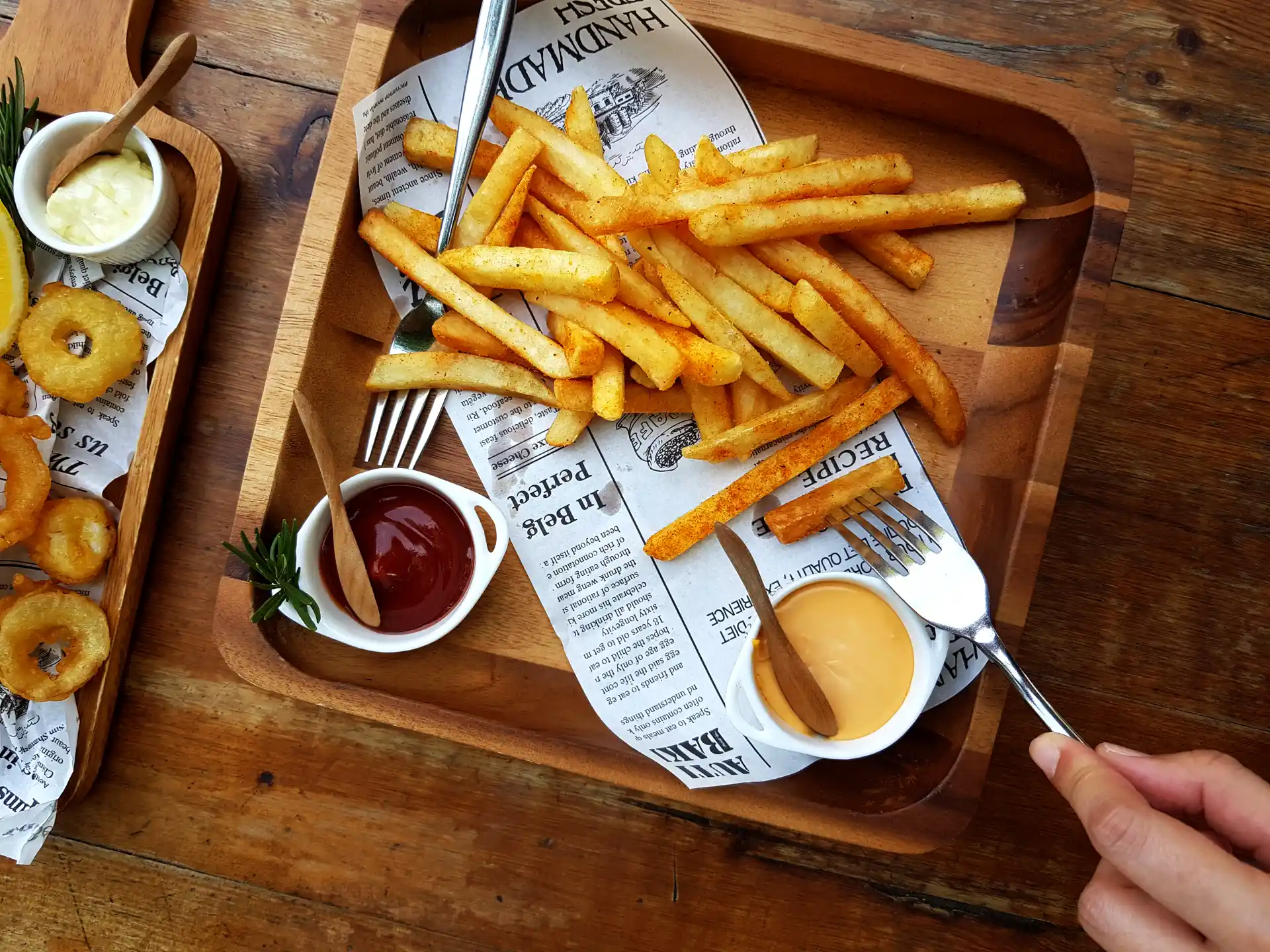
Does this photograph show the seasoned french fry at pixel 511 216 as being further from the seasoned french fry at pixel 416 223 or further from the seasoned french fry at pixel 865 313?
the seasoned french fry at pixel 865 313

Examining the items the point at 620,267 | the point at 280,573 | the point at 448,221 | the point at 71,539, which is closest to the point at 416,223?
the point at 448,221

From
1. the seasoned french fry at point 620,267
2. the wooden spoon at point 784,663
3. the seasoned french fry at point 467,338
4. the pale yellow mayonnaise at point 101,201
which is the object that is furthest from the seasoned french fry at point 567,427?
the pale yellow mayonnaise at point 101,201

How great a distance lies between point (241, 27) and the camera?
2008mm

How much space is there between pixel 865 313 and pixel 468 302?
0.81m

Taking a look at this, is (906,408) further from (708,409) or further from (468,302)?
(468,302)

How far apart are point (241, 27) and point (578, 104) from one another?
2.81 feet

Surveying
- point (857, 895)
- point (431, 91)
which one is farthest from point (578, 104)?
point (857, 895)

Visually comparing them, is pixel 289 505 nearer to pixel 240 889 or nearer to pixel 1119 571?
pixel 240 889

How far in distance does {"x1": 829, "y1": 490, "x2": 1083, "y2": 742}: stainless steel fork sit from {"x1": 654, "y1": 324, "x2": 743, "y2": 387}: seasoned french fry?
0.38m

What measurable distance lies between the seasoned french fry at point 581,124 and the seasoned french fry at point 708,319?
0.32 m

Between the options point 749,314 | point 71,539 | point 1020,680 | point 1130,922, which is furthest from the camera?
point 71,539

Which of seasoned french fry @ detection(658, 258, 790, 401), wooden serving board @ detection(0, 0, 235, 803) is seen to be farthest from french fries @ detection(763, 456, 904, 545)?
wooden serving board @ detection(0, 0, 235, 803)

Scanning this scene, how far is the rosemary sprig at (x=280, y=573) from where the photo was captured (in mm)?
1682

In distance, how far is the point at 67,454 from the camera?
1914mm
